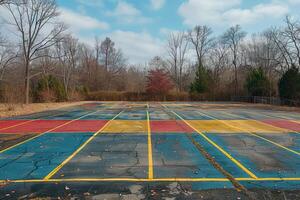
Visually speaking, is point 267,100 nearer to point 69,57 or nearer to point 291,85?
point 291,85

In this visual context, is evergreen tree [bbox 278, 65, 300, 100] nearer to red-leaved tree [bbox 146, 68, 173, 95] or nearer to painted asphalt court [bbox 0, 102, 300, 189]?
painted asphalt court [bbox 0, 102, 300, 189]

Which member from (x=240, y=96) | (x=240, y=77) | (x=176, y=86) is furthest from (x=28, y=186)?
(x=176, y=86)

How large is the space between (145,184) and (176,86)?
74.4 meters

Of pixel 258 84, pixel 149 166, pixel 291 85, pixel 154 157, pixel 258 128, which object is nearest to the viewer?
pixel 149 166

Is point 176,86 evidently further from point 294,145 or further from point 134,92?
point 294,145

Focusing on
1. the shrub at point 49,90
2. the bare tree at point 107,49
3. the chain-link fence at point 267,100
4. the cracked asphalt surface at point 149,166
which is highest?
the bare tree at point 107,49

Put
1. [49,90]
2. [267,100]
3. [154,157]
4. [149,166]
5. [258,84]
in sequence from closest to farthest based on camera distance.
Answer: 1. [149,166]
2. [154,157]
3. [267,100]
4. [49,90]
5. [258,84]

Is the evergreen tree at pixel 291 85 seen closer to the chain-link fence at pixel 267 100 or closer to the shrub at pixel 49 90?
the chain-link fence at pixel 267 100

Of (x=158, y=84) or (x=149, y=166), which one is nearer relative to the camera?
(x=149, y=166)

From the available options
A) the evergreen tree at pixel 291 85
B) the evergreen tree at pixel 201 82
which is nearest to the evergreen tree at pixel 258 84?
the evergreen tree at pixel 291 85

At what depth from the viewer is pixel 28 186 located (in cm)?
679

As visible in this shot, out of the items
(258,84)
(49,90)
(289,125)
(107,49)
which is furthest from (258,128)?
(107,49)

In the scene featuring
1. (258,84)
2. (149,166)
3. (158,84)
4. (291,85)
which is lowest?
(149,166)

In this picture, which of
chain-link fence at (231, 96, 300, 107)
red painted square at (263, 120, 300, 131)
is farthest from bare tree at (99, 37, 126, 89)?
red painted square at (263, 120, 300, 131)
